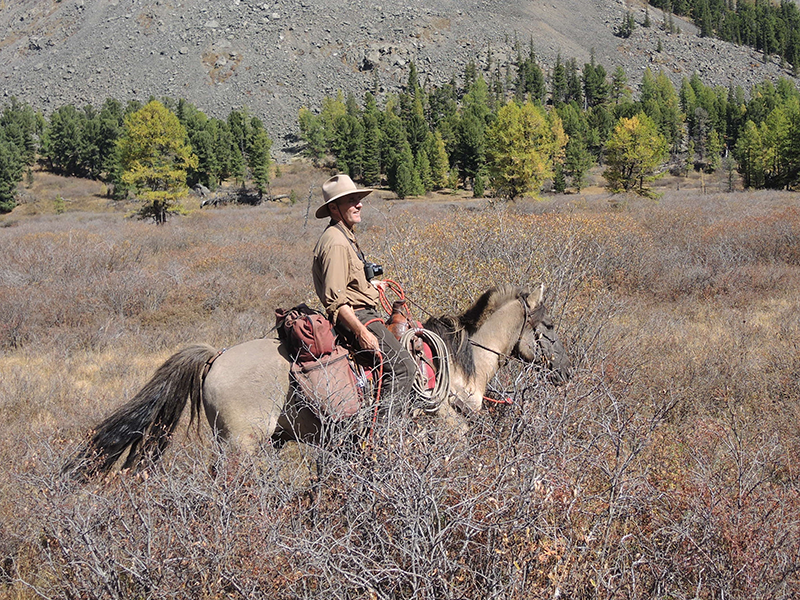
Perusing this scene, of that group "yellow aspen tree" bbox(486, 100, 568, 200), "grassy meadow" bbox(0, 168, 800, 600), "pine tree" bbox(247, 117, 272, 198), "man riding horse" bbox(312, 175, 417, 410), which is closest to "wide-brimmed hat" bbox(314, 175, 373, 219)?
"man riding horse" bbox(312, 175, 417, 410)

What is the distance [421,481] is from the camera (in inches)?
90.8

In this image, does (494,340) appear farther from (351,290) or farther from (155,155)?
(155,155)

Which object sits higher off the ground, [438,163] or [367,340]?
[438,163]

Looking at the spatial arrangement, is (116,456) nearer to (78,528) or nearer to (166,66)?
(78,528)

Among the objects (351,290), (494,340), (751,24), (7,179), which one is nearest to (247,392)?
(351,290)

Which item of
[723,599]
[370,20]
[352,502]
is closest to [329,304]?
[352,502]

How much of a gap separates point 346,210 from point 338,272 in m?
0.51

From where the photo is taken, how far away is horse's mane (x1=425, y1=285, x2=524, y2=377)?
4.30 m

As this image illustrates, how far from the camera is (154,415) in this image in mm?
3949

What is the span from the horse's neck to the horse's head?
71 mm

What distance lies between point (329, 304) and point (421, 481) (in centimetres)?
165

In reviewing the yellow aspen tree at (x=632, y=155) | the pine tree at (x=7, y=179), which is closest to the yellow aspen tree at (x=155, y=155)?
the pine tree at (x=7, y=179)

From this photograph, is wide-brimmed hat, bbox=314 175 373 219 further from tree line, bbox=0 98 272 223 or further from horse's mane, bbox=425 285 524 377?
tree line, bbox=0 98 272 223

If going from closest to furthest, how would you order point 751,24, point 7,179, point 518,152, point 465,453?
point 465,453 → point 518,152 → point 7,179 → point 751,24
